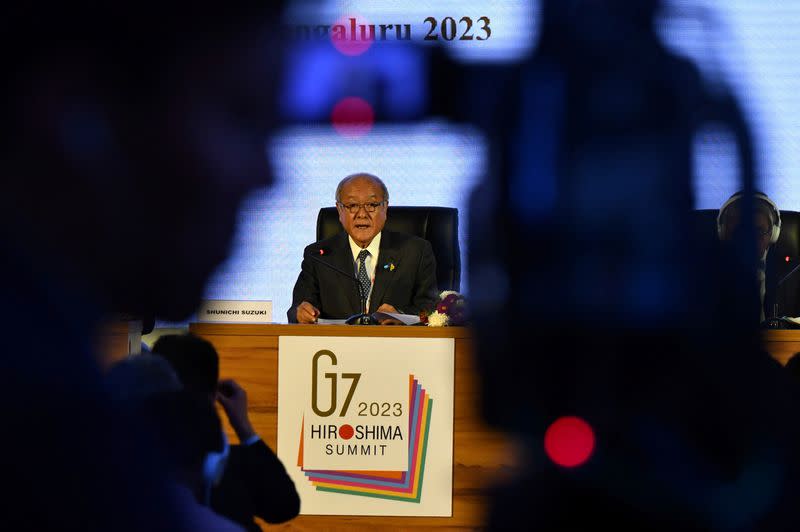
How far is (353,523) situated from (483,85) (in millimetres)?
1027

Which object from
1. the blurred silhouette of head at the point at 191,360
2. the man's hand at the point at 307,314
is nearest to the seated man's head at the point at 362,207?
the man's hand at the point at 307,314

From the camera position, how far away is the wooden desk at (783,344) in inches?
48.1

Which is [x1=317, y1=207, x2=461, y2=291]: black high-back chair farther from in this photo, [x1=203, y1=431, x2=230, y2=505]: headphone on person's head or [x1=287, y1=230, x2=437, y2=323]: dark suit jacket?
[x1=203, y1=431, x2=230, y2=505]: headphone on person's head

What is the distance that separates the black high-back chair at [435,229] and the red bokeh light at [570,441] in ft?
6.13

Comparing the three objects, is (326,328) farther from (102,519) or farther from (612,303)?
(102,519)

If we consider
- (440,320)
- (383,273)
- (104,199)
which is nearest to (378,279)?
(383,273)

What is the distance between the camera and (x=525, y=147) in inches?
41.4

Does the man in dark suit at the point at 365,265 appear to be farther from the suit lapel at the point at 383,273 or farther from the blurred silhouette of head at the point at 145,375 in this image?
the blurred silhouette of head at the point at 145,375

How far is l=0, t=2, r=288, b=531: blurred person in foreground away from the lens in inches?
21.8

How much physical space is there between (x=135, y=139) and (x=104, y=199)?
0.12m

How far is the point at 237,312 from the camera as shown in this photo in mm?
1909

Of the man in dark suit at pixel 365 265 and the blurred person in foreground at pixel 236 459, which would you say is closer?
the blurred person in foreground at pixel 236 459

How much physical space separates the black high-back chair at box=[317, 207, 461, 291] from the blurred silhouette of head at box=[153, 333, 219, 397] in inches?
74.9

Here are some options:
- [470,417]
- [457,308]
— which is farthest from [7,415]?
[457,308]
